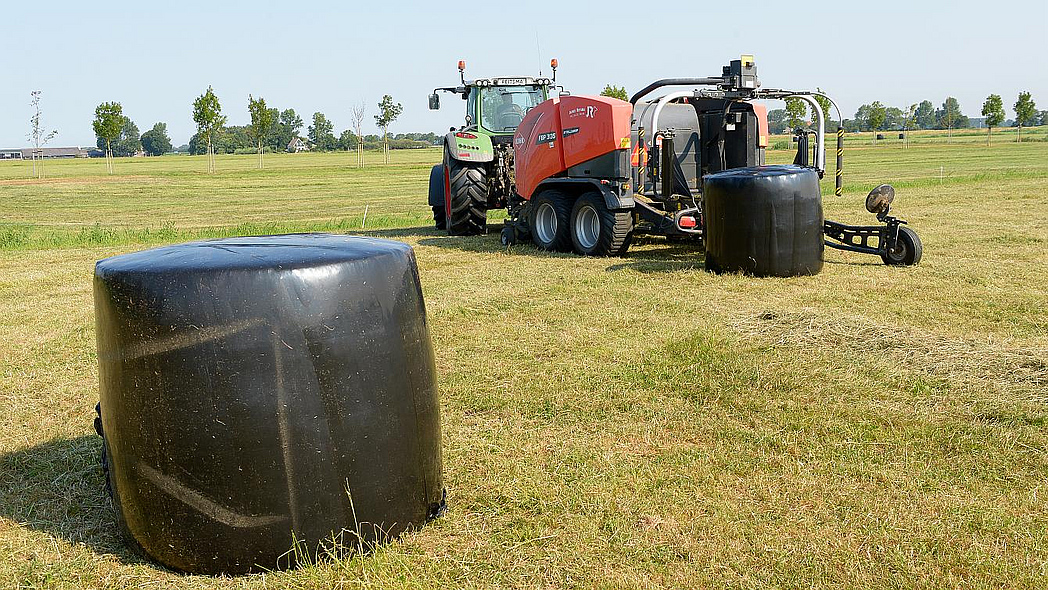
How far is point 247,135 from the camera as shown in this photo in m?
73.6

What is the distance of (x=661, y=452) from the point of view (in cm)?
395

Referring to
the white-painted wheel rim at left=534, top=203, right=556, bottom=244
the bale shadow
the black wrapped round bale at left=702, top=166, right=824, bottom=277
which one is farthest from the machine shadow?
the black wrapped round bale at left=702, top=166, right=824, bottom=277

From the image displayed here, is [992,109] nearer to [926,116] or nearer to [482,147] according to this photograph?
[482,147]

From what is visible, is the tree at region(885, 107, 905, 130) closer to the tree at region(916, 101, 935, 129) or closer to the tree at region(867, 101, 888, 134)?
the tree at region(916, 101, 935, 129)

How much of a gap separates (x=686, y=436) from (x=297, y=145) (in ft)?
409

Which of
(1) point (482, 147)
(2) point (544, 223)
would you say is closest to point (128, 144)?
(1) point (482, 147)

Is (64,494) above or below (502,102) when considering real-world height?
below

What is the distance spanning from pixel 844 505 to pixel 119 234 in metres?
13.9

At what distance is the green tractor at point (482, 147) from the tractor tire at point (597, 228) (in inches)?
99.1

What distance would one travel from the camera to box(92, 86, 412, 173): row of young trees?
54.5m

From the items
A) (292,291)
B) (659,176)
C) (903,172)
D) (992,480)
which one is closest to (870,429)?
(992,480)

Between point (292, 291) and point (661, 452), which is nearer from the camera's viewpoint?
point (292, 291)

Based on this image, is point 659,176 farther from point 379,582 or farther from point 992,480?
point 379,582

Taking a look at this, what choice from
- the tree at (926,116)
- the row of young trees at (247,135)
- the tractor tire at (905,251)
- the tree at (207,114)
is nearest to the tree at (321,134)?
the row of young trees at (247,135)
